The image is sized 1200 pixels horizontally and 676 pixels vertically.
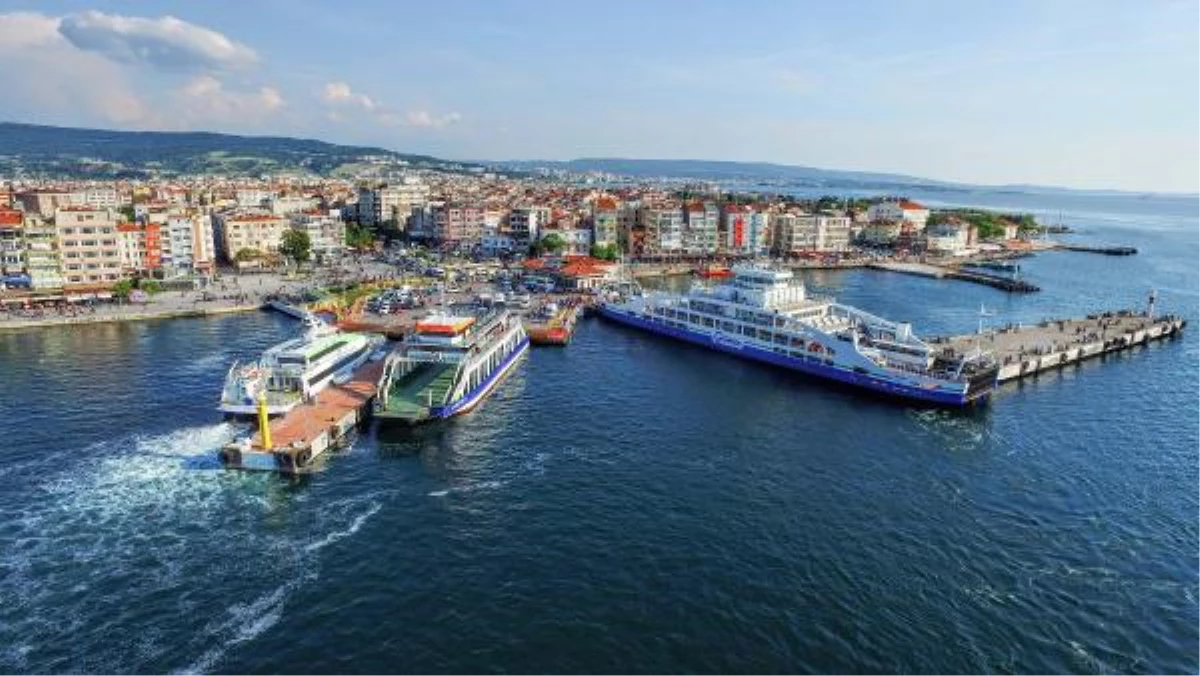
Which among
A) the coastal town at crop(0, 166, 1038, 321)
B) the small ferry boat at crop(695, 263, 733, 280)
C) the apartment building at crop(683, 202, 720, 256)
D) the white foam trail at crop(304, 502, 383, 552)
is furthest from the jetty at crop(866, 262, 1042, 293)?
the white foam trail at crop(304, 502, 383, 552)

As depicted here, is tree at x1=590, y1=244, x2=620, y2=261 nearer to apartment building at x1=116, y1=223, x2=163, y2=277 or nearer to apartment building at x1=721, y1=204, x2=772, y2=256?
apartment building at x1=721, y1=204, x2=772, y2=256

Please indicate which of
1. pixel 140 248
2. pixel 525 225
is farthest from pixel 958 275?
pixel 140 248

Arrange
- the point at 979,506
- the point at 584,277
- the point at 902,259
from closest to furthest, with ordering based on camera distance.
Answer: the point at 979,506 → the point at 584,277 → the point at 902,259

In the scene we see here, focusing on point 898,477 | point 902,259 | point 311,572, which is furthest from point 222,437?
point 902,259

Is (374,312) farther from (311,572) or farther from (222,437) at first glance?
(311,572)

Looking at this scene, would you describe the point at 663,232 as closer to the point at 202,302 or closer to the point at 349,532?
the point at 202,302

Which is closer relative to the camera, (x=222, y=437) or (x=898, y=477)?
(x=898, y=477)
